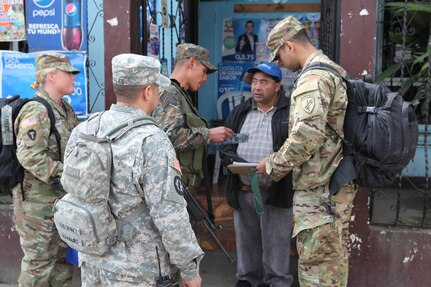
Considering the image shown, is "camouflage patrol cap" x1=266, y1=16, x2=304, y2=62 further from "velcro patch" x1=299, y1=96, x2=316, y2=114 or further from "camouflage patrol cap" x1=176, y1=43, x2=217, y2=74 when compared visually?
"camouflage patrol cap" x1=176, y1=43, x2=217, y2=74

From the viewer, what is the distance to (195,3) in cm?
642

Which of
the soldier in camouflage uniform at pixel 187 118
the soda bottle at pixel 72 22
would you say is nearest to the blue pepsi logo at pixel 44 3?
the soda bottle at pixel 72 22

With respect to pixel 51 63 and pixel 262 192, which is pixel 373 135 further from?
pixel 51 63

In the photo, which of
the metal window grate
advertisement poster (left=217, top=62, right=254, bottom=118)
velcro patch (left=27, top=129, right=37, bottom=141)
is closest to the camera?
velcro patch (left=27, top=129, right=37, bottom=141)

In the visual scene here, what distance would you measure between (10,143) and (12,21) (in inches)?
59.5

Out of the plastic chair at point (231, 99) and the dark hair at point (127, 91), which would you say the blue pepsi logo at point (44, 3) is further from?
the plastic chair at point (231, 99)

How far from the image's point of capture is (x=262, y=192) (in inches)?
150

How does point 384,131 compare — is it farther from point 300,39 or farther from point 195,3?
point 195,3

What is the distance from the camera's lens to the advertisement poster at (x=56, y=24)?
172 inches

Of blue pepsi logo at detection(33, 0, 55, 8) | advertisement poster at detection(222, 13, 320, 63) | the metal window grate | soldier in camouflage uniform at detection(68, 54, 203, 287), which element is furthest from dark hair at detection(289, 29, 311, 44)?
advertisement poster at detection(222, 13, 320, 63)

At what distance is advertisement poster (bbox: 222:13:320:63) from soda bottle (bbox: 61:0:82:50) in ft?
8.74

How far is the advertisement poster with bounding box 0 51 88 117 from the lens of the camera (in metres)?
4.38

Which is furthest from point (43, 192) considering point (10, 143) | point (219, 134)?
point (219, 134)

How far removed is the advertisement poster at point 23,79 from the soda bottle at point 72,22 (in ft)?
0.98
